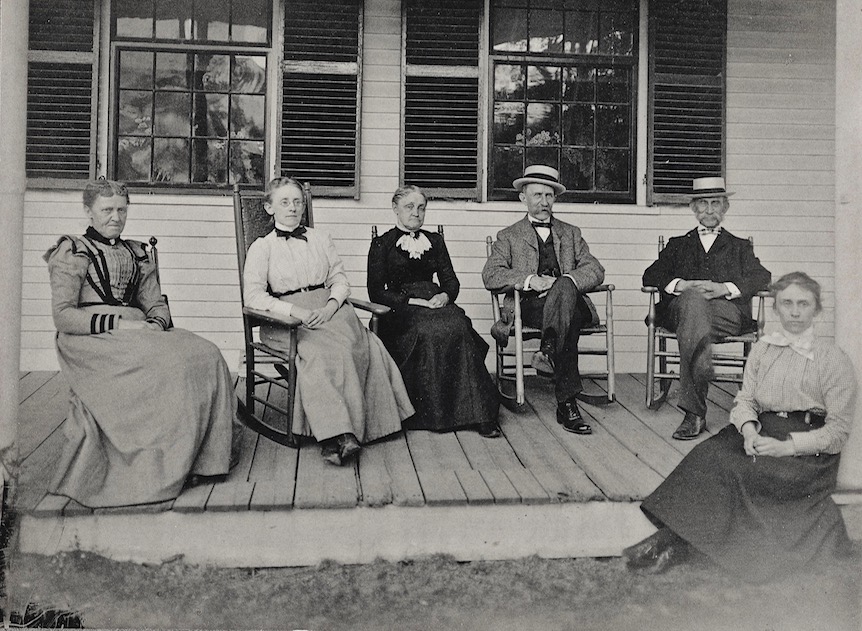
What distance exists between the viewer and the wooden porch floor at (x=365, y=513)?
291 cm

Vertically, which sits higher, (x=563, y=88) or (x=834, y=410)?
(x=563, y=88)

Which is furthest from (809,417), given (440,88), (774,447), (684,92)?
(440,88)

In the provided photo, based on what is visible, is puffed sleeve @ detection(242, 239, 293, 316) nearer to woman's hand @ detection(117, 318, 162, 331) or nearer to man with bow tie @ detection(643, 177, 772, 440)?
woman's hand @ detection(117, 318, 162, 331)

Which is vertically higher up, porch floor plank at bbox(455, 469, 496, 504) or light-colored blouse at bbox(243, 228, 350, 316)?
light-colored blouse at bbox(243, 228, 350, 316)

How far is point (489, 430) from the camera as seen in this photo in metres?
3.93

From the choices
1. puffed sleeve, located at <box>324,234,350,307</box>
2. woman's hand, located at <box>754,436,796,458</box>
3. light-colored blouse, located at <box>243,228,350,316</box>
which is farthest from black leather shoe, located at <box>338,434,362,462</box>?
woman's hand, located at <box>754,436,796,458</box>

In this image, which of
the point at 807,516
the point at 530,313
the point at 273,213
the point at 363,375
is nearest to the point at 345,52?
the point at 273,213

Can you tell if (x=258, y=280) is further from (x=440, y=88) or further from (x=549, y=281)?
(x=440, y=88)

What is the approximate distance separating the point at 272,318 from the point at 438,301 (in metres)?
0.93

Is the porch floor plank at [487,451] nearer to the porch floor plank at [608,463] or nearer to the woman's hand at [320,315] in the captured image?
the porch floor plank at [608,463]

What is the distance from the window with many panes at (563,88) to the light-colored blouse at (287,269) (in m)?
1.63

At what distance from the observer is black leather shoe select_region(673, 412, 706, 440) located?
3865 mm

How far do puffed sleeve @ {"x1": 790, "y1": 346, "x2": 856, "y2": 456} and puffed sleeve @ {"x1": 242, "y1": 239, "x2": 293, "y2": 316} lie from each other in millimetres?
2174

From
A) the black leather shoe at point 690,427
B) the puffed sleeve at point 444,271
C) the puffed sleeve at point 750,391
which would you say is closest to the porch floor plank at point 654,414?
the black leather shoe at point 690,427
